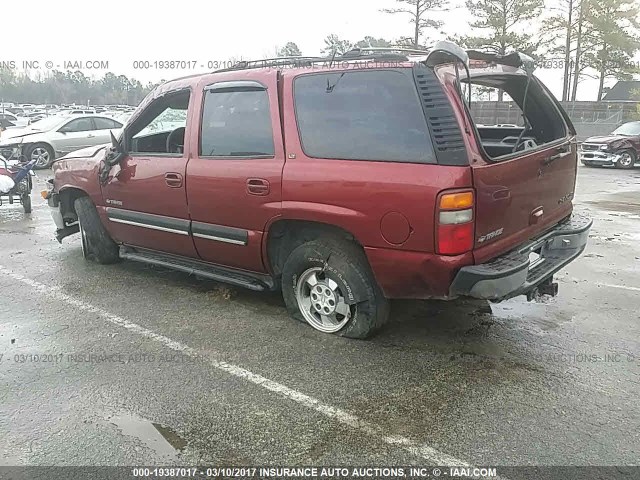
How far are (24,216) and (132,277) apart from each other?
14.7 feet

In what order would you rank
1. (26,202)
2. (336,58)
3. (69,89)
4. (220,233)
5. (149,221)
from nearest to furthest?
1. (336,58)
2. (220,233)
3. (149,221)
4. (26,202)
5. (69,89)

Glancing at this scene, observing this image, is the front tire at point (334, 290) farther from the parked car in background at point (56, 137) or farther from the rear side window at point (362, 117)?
the parked car in background at point (56, 137)

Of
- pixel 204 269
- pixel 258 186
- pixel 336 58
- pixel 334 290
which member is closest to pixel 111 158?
pixel 204 269

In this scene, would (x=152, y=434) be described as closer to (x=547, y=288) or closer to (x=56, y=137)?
(x=547, y=288)

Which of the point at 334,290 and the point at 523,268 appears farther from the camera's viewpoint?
the point at 334,290

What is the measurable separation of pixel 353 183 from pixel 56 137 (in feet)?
46.2

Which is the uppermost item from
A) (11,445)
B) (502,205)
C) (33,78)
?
(33,78)

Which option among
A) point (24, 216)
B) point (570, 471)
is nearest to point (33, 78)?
point (24, 216)

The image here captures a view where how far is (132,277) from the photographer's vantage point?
563 cm

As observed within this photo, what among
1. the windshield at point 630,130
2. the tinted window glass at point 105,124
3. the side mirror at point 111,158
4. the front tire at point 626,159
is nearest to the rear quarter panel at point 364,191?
the side mirror at point 111,158

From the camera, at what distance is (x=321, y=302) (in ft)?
13.6

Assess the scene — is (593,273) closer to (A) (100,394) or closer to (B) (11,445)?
(A) (100,394)

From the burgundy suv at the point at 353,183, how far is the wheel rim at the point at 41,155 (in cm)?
1135

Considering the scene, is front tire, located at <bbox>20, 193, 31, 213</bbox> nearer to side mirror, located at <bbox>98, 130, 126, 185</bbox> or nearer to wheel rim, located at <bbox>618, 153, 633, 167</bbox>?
side mirror, located at <bbox>98, 130, 126, 185</bbox>
